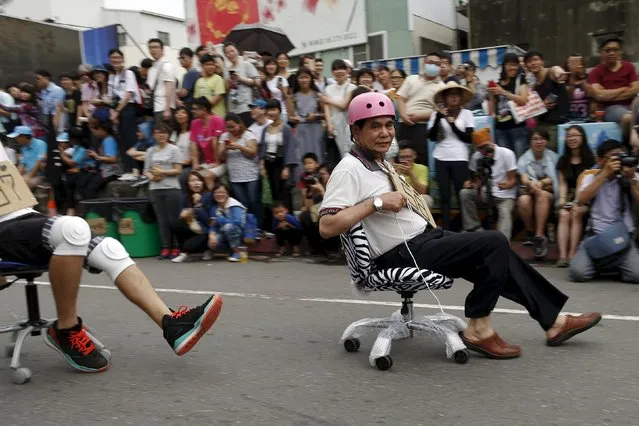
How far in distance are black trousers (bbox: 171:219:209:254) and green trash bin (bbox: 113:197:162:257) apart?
0.49 metres

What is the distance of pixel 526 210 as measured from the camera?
27.1 ft

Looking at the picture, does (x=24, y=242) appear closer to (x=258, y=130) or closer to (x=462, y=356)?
(x=462, y=356)

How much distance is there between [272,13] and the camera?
24.7m

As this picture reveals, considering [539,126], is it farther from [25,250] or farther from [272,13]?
[272,13]

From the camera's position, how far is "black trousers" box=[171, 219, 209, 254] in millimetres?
9367

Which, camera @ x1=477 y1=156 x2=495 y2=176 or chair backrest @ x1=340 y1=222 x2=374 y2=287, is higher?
Result: camera @ x1=477 y1=156 x2=495 y2=176

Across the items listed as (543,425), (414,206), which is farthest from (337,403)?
(414,206)

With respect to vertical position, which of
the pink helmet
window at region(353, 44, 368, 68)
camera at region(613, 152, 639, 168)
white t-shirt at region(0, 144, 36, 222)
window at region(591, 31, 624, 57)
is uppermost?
window at region(353, 44, 368, 68)

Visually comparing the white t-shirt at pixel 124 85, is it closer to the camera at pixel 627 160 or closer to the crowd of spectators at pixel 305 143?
the crowd of spectators at pixel 305 143

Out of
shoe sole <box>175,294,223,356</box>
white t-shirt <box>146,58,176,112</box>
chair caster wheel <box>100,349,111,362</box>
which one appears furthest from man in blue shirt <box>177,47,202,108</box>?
shoe sole <box>175,294,223,356</box>

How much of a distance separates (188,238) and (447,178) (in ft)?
12.0

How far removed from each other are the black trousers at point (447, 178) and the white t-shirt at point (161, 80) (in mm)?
4863

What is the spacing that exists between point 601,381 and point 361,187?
1.71 metres

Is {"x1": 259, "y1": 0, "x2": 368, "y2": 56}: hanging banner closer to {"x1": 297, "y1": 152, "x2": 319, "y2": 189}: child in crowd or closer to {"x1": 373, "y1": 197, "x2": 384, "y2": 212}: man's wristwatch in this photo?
{"x1": 297, "y1": 152, "x2": 319, "y2": 189}: child in crowd
